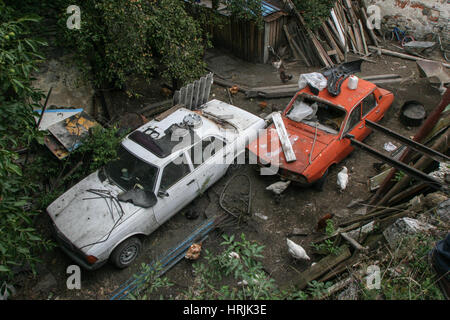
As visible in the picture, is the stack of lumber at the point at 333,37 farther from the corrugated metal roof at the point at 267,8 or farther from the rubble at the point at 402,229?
the rubble at the point at 402,229

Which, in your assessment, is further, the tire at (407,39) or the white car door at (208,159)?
the tire at (407,39)

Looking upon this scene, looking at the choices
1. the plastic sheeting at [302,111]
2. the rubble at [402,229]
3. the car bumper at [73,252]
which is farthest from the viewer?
the plastic sheeting at [302,111]

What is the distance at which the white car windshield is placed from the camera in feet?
17.4

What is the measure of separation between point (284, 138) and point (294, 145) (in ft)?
0.84

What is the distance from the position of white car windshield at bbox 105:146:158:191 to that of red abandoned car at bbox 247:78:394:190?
2207mm

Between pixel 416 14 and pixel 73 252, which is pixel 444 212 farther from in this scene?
pixel 416 14

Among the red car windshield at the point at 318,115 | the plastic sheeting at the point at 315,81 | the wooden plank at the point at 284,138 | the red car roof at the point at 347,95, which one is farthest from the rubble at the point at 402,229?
the plastic sheeting at the point at 315,81

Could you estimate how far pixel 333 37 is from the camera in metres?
10.6

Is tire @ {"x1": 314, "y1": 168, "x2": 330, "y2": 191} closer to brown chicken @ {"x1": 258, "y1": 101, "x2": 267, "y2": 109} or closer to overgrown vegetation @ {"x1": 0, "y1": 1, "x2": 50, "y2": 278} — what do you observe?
brown chicken @ {"x1": 258, "y1": 101, "x2": 267, "y2": 109}

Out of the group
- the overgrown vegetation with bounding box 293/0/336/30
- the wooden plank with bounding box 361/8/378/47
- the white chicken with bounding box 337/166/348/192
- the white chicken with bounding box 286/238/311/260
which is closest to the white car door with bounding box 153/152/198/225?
the white chicken with bounding box 286/238/311/260

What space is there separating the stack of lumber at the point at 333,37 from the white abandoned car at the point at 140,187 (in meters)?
5.68

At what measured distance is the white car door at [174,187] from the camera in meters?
5.32

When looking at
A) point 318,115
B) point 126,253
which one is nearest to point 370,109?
point 318,115
